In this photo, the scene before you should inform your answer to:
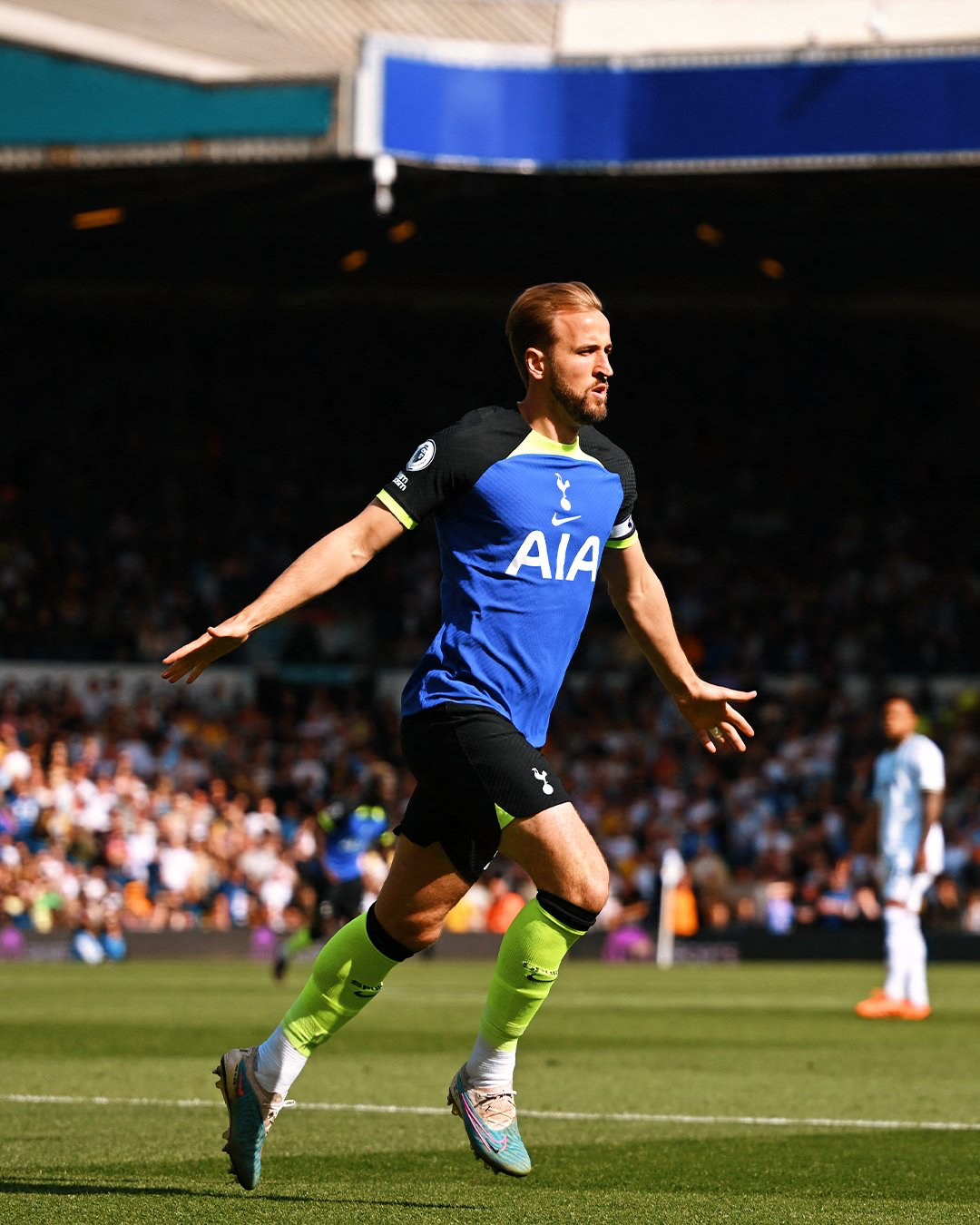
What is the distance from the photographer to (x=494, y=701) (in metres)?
6.24

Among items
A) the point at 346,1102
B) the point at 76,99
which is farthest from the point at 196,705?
the point at 346,1102

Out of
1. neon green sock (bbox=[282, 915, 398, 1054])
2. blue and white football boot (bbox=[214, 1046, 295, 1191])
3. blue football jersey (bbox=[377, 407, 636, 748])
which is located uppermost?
blue football jersey (bbox=[377, 407, 636, 748])

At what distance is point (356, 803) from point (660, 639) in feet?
63.8

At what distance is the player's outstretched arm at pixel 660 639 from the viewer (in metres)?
6.85

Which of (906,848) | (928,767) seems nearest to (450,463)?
(928,767)

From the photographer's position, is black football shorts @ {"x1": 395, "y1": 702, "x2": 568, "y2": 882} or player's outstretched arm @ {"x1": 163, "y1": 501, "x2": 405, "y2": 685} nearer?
player's outstretched arm @ {"x1": 163, "y1": 501, "x2": 405, "y2": 685}

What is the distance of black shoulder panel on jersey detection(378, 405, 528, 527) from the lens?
6.21 m

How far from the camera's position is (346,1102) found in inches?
378

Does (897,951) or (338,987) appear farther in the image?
(897,951)

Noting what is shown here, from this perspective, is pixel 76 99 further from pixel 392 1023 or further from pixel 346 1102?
pixel 346 1102

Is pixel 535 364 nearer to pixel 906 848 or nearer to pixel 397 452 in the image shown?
pixel 906 848

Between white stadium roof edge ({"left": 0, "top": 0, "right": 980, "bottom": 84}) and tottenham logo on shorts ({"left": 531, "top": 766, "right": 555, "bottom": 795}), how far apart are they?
20.5m

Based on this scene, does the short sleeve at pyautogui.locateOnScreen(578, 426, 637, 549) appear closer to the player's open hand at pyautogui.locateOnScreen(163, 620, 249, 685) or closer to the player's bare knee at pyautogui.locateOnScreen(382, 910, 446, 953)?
the player's bare knee at pyautogui.locateOnScreen(382, 910, 446, 953)

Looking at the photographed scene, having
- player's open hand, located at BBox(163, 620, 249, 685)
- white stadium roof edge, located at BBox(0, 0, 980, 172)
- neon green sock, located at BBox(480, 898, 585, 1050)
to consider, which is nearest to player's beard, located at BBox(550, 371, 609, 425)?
player's open hand, located at BBox(163, 620, 249, 685)
